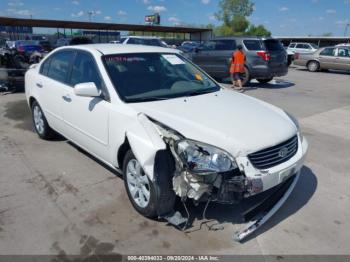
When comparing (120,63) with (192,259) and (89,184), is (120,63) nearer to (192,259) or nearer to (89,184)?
(89,184)

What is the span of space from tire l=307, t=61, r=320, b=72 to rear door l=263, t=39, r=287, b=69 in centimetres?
820

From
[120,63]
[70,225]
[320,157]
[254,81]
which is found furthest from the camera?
[254,81]

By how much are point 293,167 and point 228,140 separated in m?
0.84

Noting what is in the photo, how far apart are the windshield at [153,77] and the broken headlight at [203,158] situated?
988mm

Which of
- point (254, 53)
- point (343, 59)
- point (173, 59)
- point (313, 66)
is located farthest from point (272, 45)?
point (173, 59)

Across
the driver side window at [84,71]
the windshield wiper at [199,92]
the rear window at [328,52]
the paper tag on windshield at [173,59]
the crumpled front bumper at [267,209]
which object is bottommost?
the crumpled front bumper at [267,209]

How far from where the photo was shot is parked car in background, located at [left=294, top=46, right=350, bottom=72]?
1814 cm

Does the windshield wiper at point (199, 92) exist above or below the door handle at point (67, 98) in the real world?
above

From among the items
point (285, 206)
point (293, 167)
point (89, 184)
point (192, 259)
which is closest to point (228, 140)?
point (293, 167)

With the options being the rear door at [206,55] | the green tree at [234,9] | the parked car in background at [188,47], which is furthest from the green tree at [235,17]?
the rear door at [206,55]

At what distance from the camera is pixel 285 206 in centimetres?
360

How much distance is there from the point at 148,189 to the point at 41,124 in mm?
3177

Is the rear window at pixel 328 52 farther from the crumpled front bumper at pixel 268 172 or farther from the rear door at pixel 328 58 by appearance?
the crumpled front bumper at pixel 268 172

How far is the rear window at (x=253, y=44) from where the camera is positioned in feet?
40.0
